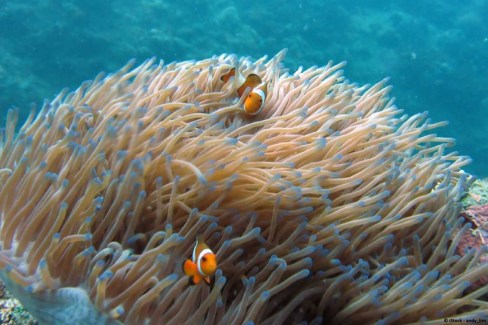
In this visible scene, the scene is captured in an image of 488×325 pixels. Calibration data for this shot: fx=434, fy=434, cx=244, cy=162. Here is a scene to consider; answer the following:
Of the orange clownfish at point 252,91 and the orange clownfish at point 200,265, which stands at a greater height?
the orange clownfish at point 252,91

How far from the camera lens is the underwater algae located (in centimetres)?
168

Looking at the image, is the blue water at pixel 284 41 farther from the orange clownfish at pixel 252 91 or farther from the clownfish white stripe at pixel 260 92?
the clownfish white stripe at pixel 260 92

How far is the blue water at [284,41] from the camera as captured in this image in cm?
1473

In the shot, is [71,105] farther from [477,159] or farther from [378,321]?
[477,159]

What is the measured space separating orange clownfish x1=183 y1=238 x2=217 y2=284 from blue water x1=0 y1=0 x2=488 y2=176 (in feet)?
44.2

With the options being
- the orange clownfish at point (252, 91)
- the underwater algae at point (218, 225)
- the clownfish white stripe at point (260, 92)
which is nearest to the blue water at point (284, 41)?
the orange clownfish at point (252, 91)

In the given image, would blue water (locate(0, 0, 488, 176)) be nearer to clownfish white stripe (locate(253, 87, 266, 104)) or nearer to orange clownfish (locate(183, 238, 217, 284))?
clownfish white stripe (locate(253, 87, 266, 104))

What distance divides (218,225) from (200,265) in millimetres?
307

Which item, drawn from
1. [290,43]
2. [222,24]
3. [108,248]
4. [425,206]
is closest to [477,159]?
[290,43]

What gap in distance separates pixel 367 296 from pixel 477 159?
21.3 meters

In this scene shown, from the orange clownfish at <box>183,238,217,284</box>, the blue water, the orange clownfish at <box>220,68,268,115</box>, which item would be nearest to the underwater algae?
the orange clownfish at <box>183,238,217,284</box>

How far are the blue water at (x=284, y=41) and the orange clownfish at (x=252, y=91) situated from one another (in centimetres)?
1257

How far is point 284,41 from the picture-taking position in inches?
786

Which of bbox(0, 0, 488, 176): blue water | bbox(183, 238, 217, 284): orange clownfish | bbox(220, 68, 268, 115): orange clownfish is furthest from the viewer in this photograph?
bbox(0, 0, 488, 176): blue water
